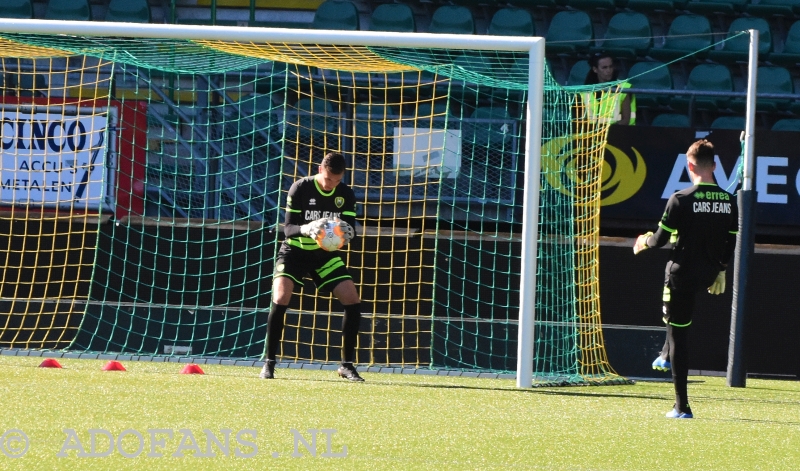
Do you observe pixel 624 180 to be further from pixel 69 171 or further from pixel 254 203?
pixel 69 171

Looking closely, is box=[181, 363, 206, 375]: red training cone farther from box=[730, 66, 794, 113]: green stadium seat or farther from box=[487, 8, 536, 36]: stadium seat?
box=[730, 66, 794, 113]: green stadium seat

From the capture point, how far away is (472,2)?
48.9 feet

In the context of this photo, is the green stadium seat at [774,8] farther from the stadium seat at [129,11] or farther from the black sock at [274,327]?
the black sock at [274,327]

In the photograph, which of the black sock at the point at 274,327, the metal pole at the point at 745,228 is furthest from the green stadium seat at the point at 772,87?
the black sock at the point at 274,327

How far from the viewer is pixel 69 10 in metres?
14.6

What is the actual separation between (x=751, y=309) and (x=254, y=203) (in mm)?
4871

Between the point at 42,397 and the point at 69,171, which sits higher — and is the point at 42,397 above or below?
below

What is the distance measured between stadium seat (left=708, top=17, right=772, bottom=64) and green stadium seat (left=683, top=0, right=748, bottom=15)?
145 mm

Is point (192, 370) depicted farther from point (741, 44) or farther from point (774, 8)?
point (774, 8)

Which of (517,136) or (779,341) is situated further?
(517,136)

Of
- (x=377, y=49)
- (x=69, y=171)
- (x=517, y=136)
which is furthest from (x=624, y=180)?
(x=69, y=171)

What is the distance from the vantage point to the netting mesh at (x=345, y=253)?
9.49 m

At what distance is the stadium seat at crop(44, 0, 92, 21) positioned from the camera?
47.5ft

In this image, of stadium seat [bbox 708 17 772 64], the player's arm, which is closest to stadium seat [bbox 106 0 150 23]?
stadium seat [bbox 708 17 772 64]
